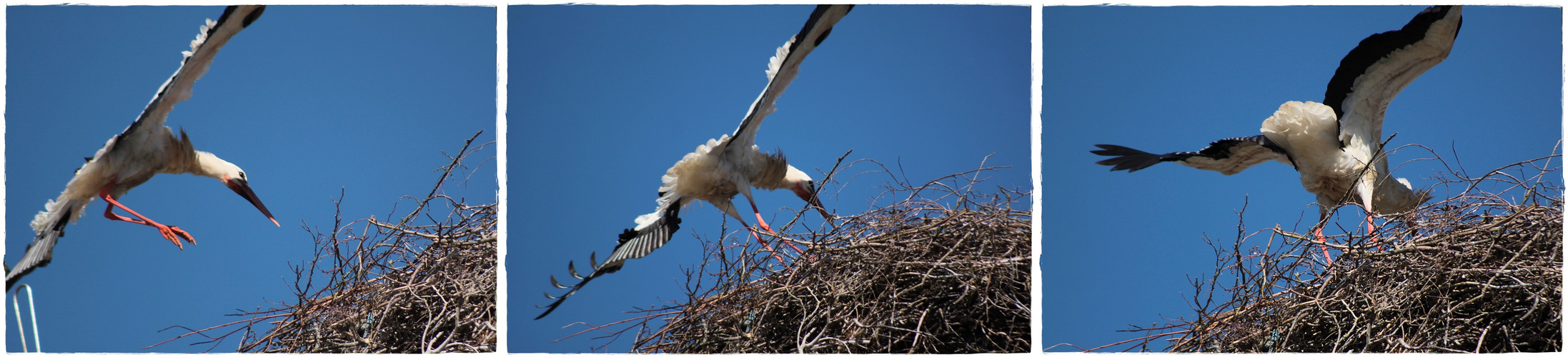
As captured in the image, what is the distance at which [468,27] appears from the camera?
2.20 metres

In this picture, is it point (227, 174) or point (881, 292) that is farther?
point (227, 174)

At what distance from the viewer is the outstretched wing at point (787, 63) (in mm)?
2273

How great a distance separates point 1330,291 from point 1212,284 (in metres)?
0.34

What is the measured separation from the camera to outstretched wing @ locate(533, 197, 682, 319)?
289cm

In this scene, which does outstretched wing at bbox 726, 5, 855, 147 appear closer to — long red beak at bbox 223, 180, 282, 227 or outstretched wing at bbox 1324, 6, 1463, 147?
long red beak at bbox 223, 180, 282, 227

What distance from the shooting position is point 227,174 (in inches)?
122

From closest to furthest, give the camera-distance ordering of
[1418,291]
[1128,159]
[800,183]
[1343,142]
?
1. [1418,291]
2. [1128,159]
3. [1343,142]
4. [800,183]

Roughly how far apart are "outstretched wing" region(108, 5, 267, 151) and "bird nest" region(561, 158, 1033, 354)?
3.44 feet

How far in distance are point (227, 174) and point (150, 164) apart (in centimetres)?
31

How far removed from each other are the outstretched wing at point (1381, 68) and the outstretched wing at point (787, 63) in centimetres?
159

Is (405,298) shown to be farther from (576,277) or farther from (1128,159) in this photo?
(1128,159)

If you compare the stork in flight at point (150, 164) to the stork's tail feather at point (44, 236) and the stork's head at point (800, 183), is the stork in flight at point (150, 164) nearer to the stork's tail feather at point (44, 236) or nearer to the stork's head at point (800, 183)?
the stork's tail feather at point (44, 236)

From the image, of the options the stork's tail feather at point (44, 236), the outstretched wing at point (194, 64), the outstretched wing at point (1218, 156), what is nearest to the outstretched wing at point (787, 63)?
the outstretched wing at point (1218, 156)

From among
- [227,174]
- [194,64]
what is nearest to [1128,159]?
[194,64]
